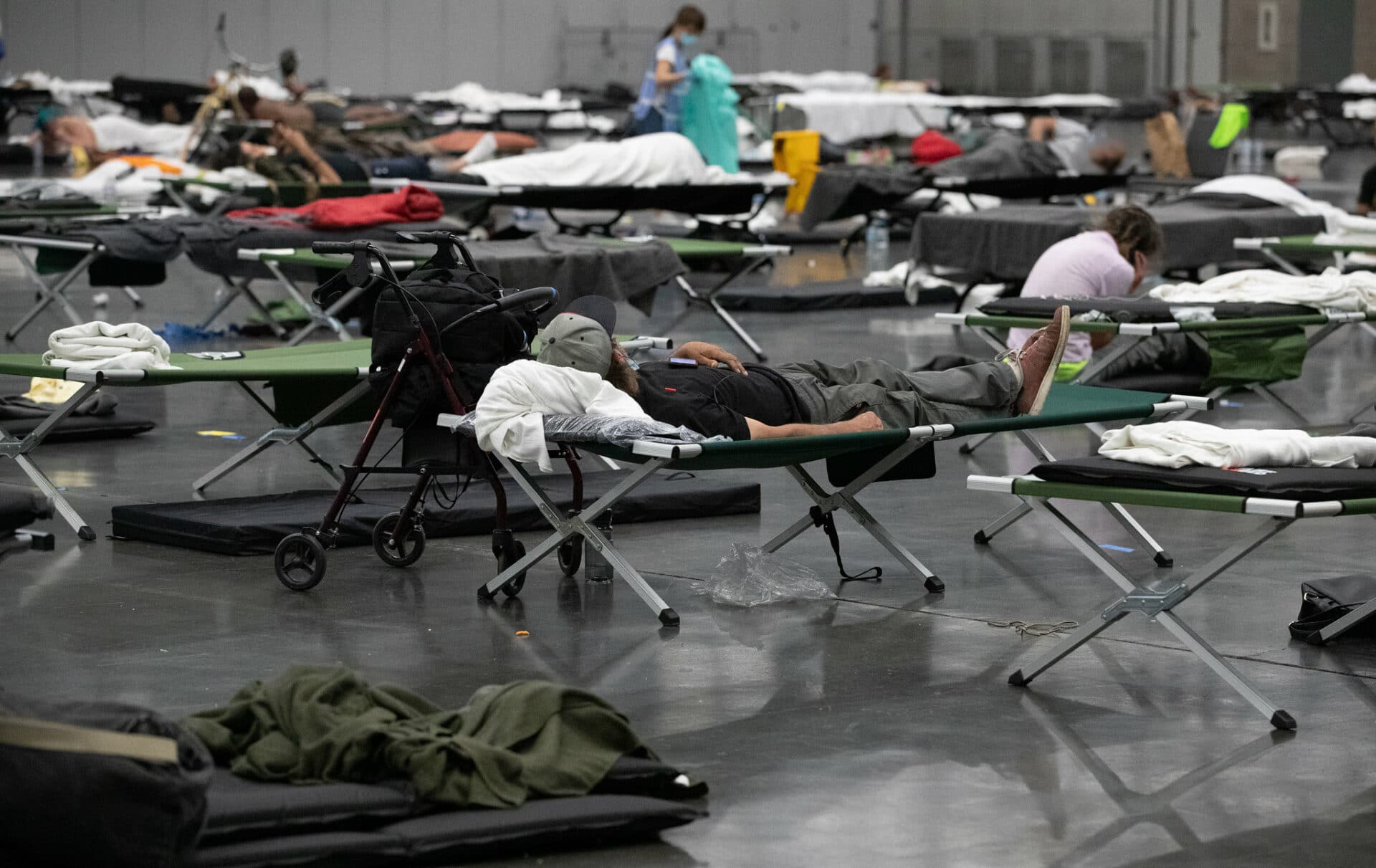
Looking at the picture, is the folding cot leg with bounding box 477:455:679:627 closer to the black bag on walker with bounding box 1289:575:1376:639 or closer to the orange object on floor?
the black bag on walker with bounding box 1289:575:1376:639

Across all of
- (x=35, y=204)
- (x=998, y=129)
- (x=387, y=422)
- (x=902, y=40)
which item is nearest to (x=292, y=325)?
(x=35, y=204)

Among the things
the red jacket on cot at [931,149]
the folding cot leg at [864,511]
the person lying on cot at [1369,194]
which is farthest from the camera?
the red jacket on cot at [931,149]

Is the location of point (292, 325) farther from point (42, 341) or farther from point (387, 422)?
point (387, 422)

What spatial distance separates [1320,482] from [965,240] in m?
7.42

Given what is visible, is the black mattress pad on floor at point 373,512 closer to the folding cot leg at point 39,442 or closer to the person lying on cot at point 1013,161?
the folding cot leg at point 39,442

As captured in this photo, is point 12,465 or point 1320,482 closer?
point 1320,482

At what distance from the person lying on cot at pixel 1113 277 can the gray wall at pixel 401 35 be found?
2304 cm

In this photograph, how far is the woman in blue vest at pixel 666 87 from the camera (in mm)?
14812

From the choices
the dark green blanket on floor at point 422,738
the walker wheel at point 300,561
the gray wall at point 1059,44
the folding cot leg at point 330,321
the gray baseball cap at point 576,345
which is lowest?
the walker wheel at point 300,561

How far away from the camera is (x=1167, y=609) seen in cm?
426

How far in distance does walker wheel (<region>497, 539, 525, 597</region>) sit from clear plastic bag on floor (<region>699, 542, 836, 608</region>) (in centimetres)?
47

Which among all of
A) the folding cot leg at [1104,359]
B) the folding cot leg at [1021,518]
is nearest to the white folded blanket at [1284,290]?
the folding cot leg at [1104,359]

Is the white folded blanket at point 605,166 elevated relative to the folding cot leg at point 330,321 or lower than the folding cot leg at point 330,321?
elevated

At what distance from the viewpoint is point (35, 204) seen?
39.5 feet
